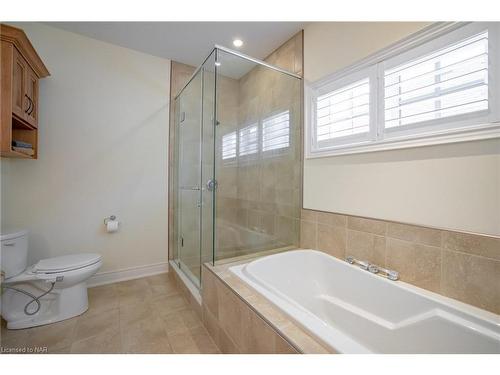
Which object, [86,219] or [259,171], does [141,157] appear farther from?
[259,171]

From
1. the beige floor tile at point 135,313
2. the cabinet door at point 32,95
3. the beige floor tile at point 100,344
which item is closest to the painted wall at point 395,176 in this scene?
the beige floor tile at point 135,313

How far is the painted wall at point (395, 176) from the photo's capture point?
3.31 feet

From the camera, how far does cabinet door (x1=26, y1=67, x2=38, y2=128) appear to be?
168 cm

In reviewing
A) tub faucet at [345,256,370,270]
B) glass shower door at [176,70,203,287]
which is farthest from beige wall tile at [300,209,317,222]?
glass shower door at [176,70,203,287]

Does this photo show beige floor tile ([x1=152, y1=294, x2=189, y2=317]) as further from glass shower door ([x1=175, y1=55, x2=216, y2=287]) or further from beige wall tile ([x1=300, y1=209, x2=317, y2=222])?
beige wall tile ([x1=300, y1=209, x2=317, y2=222])

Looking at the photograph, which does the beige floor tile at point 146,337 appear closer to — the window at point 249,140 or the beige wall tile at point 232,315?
the beige wall tile at point 232,315

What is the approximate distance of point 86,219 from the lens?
7.15 feet

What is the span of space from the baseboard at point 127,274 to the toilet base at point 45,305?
1.54 ft

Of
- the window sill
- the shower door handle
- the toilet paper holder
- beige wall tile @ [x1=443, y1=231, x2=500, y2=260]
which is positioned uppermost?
the window sill

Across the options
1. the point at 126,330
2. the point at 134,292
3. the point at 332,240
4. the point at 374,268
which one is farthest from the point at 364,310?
the point at 134,292

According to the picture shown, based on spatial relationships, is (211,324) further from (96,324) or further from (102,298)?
(102,298)

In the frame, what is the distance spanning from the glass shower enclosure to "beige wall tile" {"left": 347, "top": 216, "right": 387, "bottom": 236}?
54 cm
